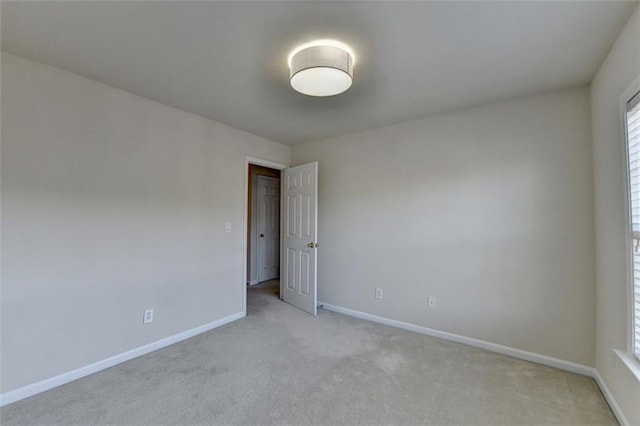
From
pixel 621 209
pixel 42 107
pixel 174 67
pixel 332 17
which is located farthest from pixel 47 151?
pixel 621 209

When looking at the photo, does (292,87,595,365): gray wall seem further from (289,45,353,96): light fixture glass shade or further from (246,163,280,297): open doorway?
(246,163,280,297): open doorway

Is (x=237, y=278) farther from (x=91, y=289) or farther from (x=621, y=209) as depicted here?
(x=621, y=209)

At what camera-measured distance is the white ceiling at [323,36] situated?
4.92 feet

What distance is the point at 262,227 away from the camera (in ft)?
17.9

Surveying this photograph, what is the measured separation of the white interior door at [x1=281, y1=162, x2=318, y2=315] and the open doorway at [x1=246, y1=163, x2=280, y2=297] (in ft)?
3.87

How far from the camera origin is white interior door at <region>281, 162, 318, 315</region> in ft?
11.9

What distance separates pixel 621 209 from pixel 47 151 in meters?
3.93

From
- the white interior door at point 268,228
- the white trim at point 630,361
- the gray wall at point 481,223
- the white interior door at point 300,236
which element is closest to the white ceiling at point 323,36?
the gray wall at point 481,223

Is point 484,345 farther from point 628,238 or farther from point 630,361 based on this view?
point 628,238

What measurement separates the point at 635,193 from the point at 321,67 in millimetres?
1972

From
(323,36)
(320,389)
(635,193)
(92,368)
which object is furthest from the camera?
(92,368)

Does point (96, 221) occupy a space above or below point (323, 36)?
below

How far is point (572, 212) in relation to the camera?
2.27m

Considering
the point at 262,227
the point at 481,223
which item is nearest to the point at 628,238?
the point at 481,223
